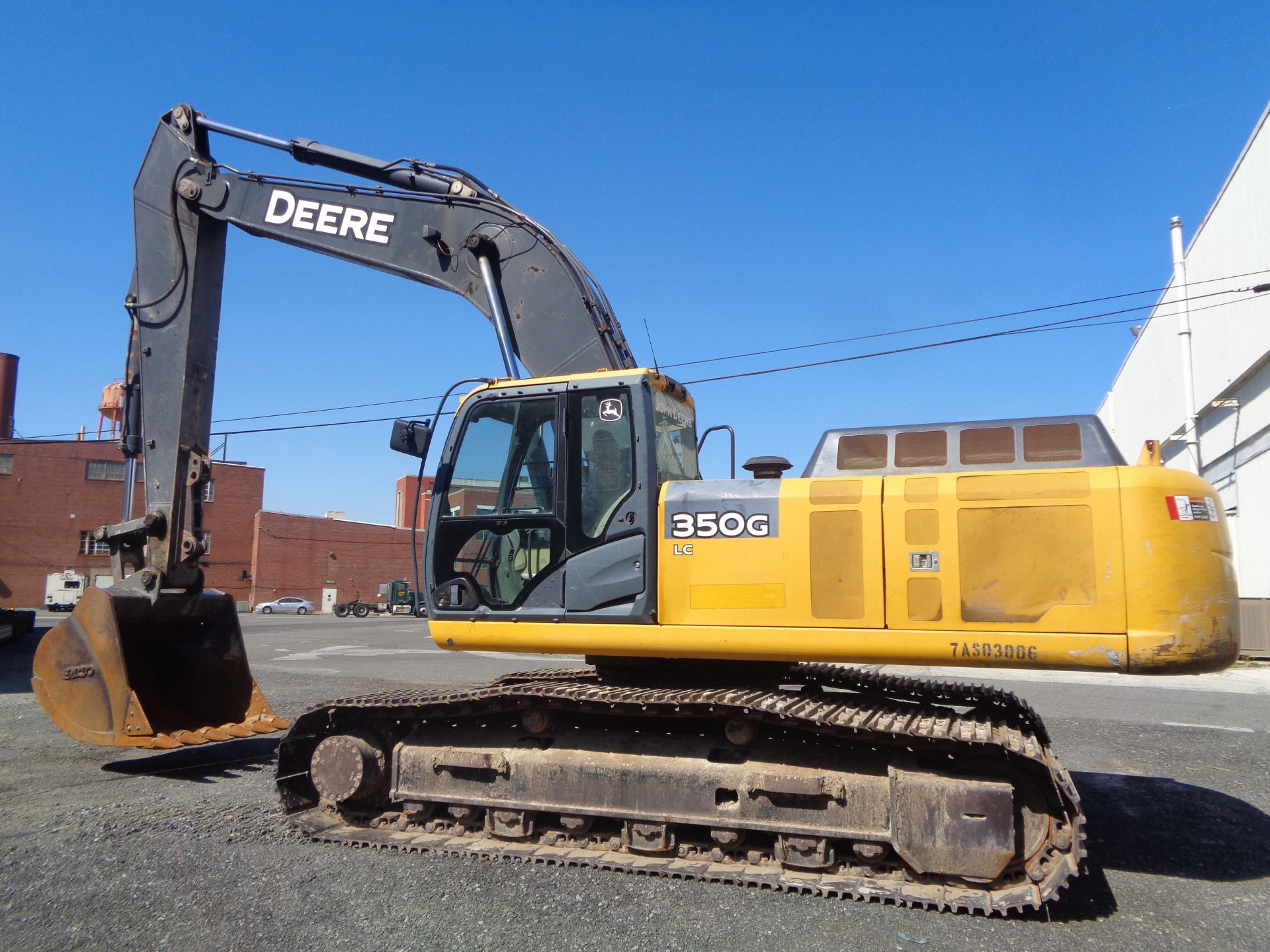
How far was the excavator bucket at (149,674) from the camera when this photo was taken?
22.4ft

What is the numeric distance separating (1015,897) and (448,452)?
4.25 meters

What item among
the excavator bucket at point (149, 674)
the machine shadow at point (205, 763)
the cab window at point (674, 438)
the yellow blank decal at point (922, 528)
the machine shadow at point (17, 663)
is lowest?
the machine shadow at point (205, 763)

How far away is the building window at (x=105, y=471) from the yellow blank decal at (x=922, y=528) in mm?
55689

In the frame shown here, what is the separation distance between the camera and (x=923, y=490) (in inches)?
201

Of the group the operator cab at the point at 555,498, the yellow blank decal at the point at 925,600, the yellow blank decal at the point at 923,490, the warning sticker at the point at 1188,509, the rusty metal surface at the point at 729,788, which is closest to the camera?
the warning sticker at the point at 1188,509

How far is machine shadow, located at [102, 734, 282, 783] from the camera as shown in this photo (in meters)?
7.72

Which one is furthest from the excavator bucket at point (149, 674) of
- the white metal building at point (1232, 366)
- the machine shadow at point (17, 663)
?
the white metal building at point (1232, 366)

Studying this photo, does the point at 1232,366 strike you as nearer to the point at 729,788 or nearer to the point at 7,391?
the point at 729,788

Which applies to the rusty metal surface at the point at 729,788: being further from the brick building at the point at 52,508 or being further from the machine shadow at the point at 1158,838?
the brick building at the point at 52,508

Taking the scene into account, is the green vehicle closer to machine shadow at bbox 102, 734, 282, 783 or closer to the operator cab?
machine shadow at bbox 102, 734, 282, 783

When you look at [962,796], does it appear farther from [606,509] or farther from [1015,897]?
[606,509]

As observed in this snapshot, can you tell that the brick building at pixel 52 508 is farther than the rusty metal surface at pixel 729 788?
Yes

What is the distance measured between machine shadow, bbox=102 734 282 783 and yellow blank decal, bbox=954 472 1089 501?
638 centimetres

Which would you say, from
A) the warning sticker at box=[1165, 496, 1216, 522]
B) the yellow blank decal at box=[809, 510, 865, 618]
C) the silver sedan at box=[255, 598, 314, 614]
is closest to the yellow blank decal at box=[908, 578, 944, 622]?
the yellow blank decal at box=[809, 510, 865, 618]
